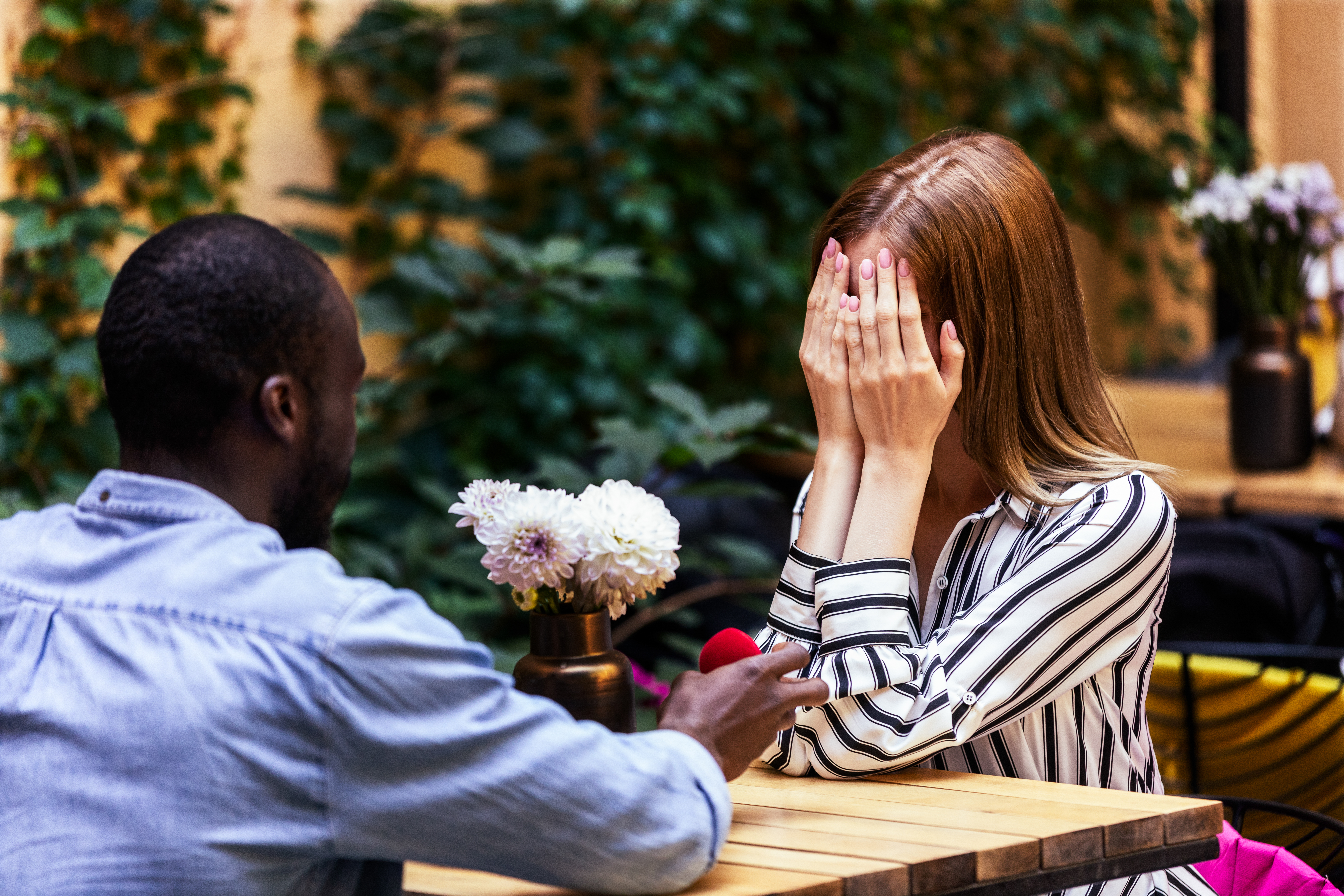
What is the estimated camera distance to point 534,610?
3.84ft

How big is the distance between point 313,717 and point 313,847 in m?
0.09

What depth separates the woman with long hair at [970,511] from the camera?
49.6 inches

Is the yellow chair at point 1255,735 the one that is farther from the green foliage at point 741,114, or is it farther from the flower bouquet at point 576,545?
the green foliage at point 741,114

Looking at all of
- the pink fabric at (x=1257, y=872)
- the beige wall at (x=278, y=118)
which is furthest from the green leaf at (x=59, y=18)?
the pink fabric at (x=1257, y=872)

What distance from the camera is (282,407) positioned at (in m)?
0.95

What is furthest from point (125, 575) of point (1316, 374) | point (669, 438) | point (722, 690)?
point (1316, 374)

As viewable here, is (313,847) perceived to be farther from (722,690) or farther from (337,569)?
(722,690)

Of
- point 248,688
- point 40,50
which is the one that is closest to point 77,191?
point 40,50

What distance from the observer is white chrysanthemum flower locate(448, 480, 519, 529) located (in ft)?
3.82

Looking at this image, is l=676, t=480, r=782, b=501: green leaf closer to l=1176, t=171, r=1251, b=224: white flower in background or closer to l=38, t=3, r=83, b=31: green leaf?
l=1176, t=171, r=1251, b=224: white flower in background

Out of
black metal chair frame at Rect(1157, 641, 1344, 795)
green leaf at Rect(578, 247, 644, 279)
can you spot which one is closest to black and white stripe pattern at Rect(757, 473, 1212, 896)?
black metal chair frame at Rect(1157, 641, 1344, 795)

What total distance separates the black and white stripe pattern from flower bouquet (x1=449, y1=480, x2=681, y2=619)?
0.74ft

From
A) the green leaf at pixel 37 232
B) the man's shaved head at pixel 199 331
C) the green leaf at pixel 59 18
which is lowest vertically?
the green leaf at pixel 37 232

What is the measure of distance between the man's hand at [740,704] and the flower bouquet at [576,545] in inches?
4.0
